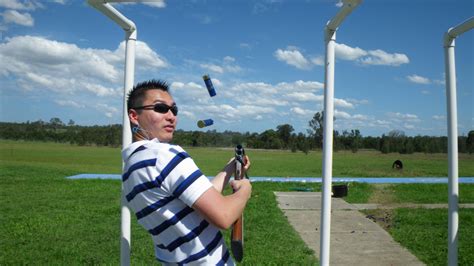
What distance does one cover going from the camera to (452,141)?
286 centimetres

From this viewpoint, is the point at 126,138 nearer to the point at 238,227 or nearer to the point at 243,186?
the point at 238,227

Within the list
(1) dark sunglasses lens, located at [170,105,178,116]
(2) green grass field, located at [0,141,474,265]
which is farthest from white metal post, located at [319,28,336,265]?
(1) dark sunglasses lens, located at [170,105,178,116]

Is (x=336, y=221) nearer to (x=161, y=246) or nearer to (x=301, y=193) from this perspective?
(x=301, y=193)

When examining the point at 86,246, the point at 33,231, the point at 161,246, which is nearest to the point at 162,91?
the point at 161,246

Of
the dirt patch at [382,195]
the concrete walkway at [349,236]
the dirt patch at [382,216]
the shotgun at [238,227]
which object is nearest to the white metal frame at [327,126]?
the shotgun at [238,227]

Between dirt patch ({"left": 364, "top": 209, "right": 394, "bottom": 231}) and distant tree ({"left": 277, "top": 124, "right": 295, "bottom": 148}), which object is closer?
distant tree ({"left": 277, "top": 124, "right": 295, "bottom": 148})

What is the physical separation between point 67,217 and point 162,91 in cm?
676

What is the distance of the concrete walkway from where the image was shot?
17.1ft

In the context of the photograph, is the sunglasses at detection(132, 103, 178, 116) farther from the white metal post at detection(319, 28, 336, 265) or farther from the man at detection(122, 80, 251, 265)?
the white metal post at detection(319, 28, 336, 265)

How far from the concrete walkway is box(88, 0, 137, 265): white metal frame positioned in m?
3.04

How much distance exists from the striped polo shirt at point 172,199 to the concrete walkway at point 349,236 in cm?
363

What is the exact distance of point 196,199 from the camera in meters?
1.67

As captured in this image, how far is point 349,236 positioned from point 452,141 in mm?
3853

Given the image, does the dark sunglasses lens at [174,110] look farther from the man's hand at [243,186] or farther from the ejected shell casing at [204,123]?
the ejected shell casing at [204,123]
